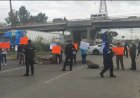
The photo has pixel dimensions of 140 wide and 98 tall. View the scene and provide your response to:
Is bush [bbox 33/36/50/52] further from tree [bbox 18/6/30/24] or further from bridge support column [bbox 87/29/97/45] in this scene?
tree [bbox 18/6/30/24]

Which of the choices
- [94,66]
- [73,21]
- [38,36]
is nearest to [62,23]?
[73,21]

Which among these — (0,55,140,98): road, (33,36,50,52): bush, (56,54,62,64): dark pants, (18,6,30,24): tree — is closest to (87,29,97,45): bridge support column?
(33,36,50,52): bush

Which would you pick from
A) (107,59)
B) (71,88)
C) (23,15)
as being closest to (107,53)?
(107,59)

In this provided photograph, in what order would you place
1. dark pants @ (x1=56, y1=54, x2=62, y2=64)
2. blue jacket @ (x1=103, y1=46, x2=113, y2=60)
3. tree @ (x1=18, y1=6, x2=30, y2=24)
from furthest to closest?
tree @ (x1=18, y1=6, x2=30, y2=24) → dark pants @ (x1=56, y1=54, x2=62, y2=64) → blue jacket @ (x1=103, y1=46, x2=113, y2=60)

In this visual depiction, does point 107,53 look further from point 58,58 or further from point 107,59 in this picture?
point 58,58

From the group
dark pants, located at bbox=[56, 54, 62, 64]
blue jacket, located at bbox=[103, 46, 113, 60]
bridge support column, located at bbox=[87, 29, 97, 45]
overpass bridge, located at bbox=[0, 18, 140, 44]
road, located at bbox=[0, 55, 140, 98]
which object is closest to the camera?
road, located at bbox=[0, 55, 140, 98]

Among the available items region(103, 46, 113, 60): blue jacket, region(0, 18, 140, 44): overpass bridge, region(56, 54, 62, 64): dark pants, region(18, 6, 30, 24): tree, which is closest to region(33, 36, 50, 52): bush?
region(56, 54, 62, 64): dark pants

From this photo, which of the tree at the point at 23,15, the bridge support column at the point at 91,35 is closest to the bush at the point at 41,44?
the bridge support column at the point at 91,35

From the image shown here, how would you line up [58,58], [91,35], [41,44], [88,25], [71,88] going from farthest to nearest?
[91,35] < [88,25] < [41,44] < [58,58] < [71,88]

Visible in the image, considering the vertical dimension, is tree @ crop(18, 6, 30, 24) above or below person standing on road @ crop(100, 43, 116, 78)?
above

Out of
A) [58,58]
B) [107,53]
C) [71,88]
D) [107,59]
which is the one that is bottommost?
[58,58]

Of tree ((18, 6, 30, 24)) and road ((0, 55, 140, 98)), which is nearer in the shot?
road ((0, 55, 140, 98))

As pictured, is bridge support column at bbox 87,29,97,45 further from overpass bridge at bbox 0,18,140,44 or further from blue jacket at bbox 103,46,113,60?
blue jacket at bbox 103,46,113,60

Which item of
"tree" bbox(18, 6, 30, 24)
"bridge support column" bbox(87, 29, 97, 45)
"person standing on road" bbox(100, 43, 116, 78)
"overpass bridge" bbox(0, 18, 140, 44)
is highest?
"tree" bbox(18, 6, 30, 24)
